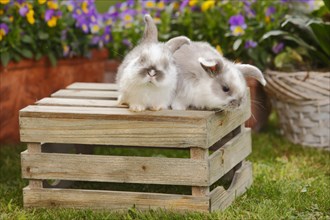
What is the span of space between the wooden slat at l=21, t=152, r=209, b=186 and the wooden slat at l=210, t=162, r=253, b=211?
0.47 feet

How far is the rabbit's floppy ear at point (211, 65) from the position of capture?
3068 mm

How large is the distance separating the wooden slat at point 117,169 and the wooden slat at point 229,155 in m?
0.10

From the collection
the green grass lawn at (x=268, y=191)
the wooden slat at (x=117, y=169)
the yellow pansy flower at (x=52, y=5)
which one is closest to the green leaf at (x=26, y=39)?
the yellow pansy flower at (x=52, y=5)

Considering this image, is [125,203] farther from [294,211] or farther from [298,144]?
[298,144]

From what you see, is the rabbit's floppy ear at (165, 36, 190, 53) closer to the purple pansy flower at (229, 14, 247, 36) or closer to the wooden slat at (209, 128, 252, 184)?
the wooden slat at (209, 128, 252, 184)

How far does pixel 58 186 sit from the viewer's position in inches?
142

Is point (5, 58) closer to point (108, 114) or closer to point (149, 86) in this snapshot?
point (108, 114)

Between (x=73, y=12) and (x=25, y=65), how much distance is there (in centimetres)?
60

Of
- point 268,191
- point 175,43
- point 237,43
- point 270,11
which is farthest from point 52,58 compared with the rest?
point 268,191

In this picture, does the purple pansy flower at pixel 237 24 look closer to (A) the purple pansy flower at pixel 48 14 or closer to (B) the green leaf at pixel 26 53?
(A) the purple pansy flower at pixel 48 14

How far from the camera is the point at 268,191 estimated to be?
351 centimetres

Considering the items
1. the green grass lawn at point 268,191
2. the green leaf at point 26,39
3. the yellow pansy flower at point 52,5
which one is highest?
the yellow pansy flower at point 52,5

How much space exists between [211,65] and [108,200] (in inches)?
31.6

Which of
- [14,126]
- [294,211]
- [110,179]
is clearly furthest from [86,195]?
[14,126]
